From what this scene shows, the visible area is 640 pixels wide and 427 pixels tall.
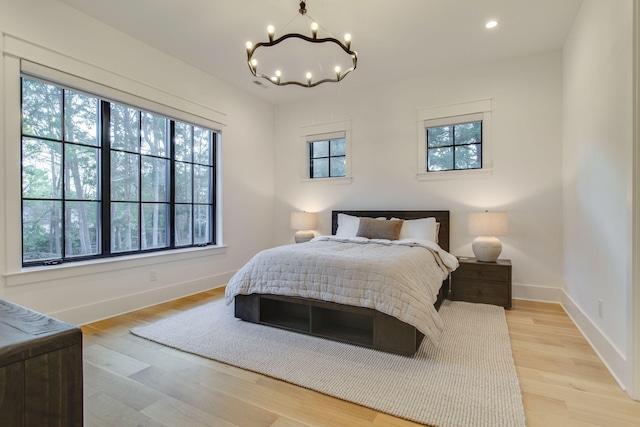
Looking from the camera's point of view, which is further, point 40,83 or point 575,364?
point 40,83

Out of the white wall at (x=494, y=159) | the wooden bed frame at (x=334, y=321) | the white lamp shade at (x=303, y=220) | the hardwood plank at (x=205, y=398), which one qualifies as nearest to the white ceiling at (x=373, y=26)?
the white wall at (x=494, y=159)

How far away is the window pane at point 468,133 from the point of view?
3982 mm

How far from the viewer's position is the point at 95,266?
2971mm

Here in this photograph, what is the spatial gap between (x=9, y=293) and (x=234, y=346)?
179cm

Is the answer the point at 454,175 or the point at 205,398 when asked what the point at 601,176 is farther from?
the point at 205,398

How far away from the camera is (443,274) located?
3.12 m

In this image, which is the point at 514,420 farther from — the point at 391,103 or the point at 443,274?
the point at 391,103

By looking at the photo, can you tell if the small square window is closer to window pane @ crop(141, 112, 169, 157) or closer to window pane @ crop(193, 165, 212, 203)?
window pane @ crop(193, 165, 212, 203)

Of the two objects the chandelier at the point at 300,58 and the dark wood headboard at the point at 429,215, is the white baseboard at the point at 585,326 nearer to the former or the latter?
the dark wood headboard at the point at 429,215

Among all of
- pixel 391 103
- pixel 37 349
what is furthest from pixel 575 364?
pixel 391 103

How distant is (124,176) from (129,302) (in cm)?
131

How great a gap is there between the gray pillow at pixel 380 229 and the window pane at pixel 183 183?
2.24m

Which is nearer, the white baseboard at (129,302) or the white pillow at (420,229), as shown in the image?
the white baseboard at (129,302)

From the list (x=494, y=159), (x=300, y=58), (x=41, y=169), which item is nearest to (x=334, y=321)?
(x=494, y=159)
